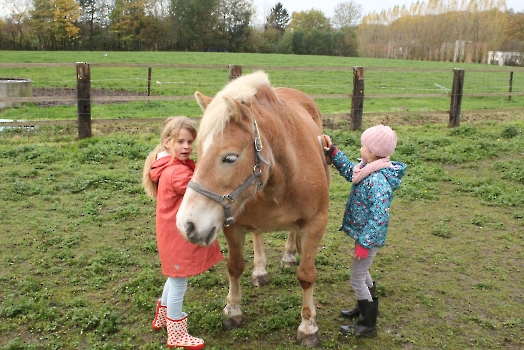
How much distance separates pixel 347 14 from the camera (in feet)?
252

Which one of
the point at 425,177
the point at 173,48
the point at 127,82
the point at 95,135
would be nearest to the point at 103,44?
the point at 173,48

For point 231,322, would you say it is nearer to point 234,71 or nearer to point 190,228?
point 190,228

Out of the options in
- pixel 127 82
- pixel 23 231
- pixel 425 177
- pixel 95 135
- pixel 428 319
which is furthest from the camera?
pixel 127 82

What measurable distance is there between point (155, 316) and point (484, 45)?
182 ft

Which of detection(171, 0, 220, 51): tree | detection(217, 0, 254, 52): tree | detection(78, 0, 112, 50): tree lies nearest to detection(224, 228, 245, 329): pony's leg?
detection(78, 0, 112, 50): tree

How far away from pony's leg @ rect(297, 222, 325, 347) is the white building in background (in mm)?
49881

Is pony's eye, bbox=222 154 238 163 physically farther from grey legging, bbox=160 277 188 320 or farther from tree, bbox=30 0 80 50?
tree, bbox=30 0 80 50

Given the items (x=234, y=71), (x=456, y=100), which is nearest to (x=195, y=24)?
(x=456, y=100)

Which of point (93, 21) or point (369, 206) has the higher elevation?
point (93, 21)

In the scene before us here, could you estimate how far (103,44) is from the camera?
146ft

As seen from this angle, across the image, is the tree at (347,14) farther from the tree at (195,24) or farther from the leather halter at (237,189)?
the leather halter at (237,189)

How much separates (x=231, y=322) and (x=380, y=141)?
5.43 ft

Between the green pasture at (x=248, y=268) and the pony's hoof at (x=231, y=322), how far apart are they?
0.21ft

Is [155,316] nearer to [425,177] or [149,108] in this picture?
[425,177]
